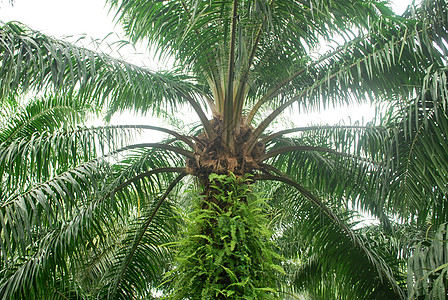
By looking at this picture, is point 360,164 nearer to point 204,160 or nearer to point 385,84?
point 385,84

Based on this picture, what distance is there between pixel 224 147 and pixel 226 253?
1286mm

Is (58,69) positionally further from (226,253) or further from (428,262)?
(428,262)

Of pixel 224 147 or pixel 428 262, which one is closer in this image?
pixel 428 262

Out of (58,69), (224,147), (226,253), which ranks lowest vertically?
(226,253)

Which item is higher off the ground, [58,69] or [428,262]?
[58,69]

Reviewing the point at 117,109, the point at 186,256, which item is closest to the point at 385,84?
the point at 186,256

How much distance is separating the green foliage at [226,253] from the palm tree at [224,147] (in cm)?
2

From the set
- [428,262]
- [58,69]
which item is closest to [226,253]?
[428,262]

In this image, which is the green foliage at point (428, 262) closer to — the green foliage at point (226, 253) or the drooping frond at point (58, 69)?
the green foliage at point (226, 253)

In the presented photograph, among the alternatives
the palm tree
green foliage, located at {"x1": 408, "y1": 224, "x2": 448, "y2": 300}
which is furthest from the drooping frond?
green foliage, located at {"x1": 408, "y1": 224, "x2": 448, "y2": 300}

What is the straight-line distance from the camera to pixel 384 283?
4941 millimetres

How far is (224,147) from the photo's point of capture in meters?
4.58

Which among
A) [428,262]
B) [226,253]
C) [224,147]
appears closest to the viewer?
[428,262]

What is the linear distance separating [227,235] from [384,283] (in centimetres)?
242
